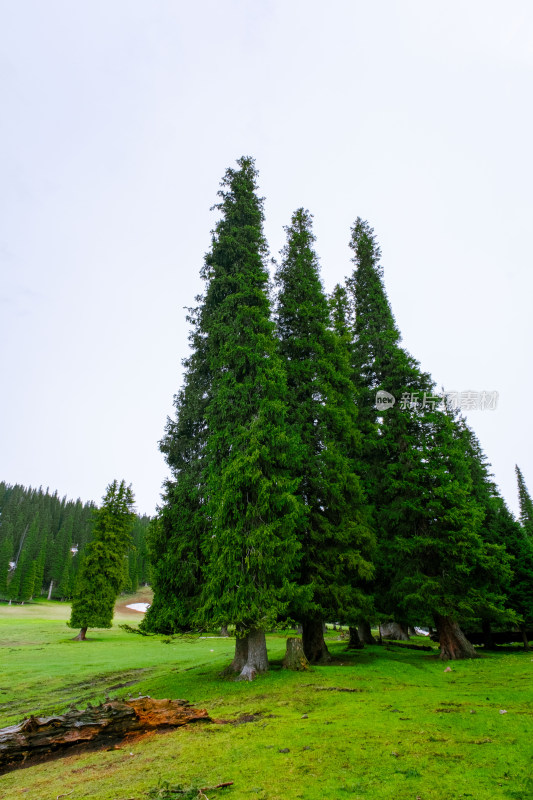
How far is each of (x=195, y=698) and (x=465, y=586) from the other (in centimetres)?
1275

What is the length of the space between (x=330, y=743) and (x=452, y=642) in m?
14.7

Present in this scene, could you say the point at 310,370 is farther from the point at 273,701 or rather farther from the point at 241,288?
the point at 273,701

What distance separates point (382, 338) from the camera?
24031 millimetres

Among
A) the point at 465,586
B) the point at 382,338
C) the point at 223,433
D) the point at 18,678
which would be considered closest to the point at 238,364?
the point at 223,433

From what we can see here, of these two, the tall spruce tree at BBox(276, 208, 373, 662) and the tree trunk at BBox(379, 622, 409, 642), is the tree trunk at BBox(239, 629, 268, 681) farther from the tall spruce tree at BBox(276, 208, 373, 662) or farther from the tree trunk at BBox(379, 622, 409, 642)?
the tree trunk at BBox(379, 622, 409, 642)

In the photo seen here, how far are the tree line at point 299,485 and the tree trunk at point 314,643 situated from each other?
2.8 inches

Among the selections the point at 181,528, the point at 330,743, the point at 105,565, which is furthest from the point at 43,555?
the point at 330,743

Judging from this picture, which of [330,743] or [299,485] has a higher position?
[299,485]

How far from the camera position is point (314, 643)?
17062mm

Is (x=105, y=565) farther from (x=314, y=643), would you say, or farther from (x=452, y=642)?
(x=452, y=642)

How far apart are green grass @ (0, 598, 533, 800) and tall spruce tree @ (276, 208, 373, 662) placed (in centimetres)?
269

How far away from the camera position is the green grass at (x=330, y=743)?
16.1 feet

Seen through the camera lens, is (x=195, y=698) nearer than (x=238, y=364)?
Yes

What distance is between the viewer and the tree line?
14.4 metres
